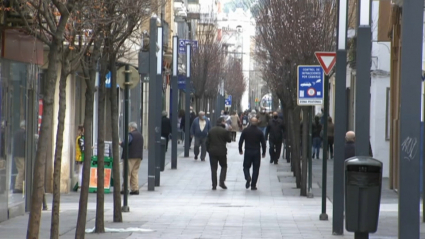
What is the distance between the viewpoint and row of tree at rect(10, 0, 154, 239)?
928 cm

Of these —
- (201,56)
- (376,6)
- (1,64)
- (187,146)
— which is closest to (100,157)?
(1,64)

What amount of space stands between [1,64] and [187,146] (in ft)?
76.9

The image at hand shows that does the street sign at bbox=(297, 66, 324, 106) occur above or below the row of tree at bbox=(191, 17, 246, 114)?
below

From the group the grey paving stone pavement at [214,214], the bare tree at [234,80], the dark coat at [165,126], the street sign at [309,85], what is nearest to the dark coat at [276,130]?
the dark coat at [165,126]

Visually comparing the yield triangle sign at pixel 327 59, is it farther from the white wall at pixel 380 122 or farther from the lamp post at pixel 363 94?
the white wall at pixel 380 122

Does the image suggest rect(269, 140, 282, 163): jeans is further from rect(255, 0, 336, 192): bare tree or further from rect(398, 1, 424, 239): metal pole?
rect(398, 1, 424, 239): metal pole

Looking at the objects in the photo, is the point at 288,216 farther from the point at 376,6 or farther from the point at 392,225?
the point at 376,6

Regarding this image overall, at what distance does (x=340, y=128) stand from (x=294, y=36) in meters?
11.9

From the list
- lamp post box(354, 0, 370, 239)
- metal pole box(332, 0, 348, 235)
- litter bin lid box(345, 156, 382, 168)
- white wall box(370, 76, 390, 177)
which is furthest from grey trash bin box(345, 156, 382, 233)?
white wall box(370, 76, 390, 177)

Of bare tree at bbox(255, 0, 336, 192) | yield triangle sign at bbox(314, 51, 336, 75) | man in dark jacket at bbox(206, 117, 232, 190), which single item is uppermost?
bare tree at bbox(255, 0, 336, 192)

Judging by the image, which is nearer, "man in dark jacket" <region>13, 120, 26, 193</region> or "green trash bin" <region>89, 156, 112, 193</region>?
"man in dark jacket" <region>13, 120, 26, 193</region>

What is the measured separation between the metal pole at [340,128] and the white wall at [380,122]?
46.8 ft

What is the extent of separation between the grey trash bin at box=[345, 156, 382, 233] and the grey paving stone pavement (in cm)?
329

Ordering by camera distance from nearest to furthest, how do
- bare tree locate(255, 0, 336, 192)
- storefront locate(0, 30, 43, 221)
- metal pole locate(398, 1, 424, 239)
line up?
metal pole locate(398, 1, 424, 239) → storefront locate(0, 30, 43, 221) → bare tree locate(255, 0, 336, 192)
